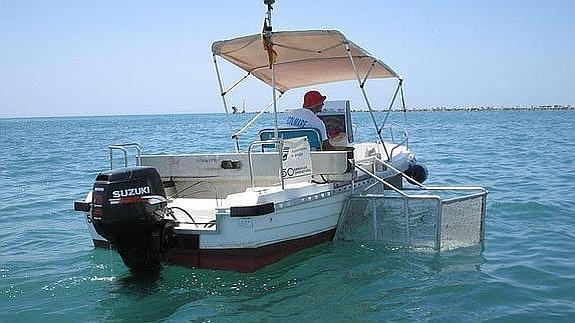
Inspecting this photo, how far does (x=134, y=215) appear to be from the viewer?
6289 millimetres

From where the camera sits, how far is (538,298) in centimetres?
678

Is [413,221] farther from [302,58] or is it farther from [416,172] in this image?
[416,172]

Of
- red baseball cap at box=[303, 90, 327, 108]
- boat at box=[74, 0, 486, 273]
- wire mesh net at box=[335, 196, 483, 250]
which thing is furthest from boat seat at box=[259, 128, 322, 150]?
red baseball cap at box=[303, 90, 327, 108]

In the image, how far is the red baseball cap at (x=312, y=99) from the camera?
34.0 feet

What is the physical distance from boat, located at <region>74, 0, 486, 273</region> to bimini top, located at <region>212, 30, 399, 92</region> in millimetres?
22

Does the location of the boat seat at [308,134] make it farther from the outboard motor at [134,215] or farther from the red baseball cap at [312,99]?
the outboard motor at [134,215]

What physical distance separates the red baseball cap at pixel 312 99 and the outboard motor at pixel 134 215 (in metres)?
4.18

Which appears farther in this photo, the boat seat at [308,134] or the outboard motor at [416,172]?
the outboard motor at [416,172]

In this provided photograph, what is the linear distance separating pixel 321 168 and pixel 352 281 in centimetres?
159

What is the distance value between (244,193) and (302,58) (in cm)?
376

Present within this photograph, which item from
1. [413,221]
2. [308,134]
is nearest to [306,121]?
[308,134]

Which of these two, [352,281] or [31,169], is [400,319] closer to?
[352,281]

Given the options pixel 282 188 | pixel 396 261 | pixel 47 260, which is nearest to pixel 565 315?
pixel 396 261

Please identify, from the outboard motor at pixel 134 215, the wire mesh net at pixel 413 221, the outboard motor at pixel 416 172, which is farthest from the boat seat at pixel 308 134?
the outboard motor at pixel 416 172
